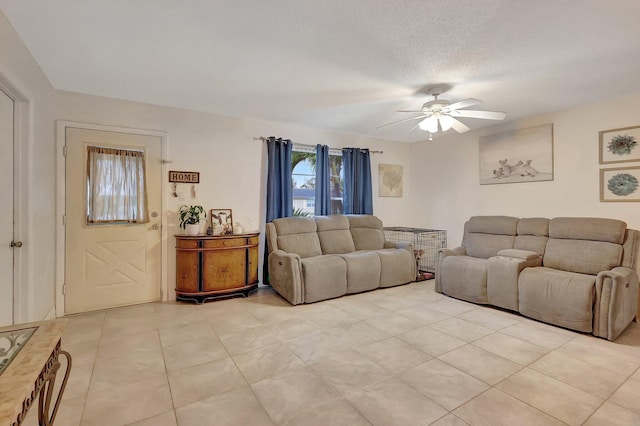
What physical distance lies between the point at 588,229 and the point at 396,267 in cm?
222

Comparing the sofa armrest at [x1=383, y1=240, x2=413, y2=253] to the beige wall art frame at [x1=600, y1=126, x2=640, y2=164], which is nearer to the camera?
the beige wall art frame at [x1=600, y1=126, x2=640, y2=164]

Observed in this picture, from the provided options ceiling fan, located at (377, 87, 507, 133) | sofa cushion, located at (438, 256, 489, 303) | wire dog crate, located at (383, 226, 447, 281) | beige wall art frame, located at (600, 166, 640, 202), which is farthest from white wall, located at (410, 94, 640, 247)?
ceiling fan, located at (377, 87, 507, 133)

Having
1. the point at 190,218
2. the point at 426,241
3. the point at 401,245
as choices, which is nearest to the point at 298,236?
the point at 190,218

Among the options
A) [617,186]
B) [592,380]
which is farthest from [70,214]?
[617,186]

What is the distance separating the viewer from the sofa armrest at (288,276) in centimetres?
359

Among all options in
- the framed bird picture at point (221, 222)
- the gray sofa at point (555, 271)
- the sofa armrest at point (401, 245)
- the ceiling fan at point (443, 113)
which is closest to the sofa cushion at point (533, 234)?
the gray sofa at point (555, 271)

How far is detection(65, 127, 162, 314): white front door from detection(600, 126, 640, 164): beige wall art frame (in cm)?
531

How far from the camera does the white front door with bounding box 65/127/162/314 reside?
3283 millimetres

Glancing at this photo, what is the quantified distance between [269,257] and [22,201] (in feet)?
8.29

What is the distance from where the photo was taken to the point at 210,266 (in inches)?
145

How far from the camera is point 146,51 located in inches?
95.7

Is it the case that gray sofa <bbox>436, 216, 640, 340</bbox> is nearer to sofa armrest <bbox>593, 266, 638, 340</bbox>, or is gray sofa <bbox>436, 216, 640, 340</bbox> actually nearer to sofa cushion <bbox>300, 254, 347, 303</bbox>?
sofa armrest <bbox>593, 266, 638, 340</bbox>

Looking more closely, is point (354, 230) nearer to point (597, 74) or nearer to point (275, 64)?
point (275, 64)

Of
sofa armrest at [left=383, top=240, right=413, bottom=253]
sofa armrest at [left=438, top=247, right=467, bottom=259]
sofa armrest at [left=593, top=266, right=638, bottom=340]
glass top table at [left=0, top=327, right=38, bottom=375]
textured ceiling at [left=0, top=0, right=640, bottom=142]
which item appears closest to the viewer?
glass top table at [left=0, top=327, right=38, bottom=375]
